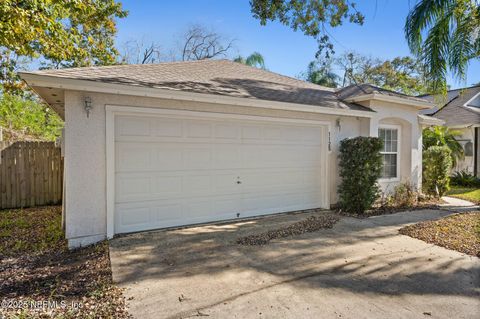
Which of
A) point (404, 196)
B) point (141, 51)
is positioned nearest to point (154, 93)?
point (404, 196)

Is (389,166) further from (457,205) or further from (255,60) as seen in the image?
(255,60)

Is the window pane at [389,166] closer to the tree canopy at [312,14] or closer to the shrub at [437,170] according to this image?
the shrub at [437,170]

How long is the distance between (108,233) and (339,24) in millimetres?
7700

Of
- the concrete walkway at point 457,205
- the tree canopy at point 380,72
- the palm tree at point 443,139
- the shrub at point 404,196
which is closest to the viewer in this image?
the concrete walkway at point 457,205

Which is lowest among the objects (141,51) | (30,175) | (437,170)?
(30,175)

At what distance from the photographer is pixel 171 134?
5.93 meters

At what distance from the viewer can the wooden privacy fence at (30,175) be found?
27.1 feet

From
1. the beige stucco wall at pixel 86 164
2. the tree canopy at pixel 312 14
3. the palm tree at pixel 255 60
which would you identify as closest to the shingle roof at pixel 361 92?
the tree canopy at pixel 312 14

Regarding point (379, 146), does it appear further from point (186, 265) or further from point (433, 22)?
point (186, 265)

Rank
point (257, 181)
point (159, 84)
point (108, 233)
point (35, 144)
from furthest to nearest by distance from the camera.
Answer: point (35, 144) → point (257, 181) → point (159, 84) → point (108, 233)

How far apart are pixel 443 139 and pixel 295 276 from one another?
42.7 ft

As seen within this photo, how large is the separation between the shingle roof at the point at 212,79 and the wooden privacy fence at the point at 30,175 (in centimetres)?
430

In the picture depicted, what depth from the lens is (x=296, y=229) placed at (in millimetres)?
6023

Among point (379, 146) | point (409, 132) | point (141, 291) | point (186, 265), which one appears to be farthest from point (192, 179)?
point (409, 132)
